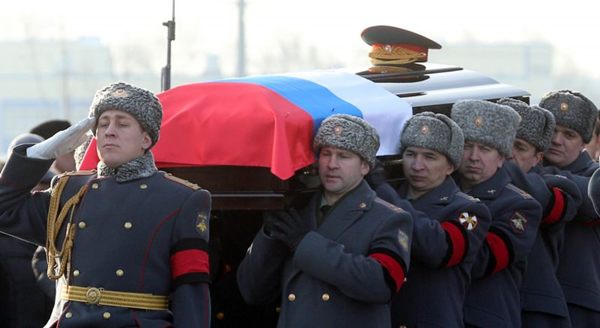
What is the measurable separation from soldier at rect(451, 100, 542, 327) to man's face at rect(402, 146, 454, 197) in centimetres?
37

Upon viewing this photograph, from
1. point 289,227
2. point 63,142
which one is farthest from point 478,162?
point 63,142

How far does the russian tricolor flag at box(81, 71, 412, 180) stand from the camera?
6.73 meters

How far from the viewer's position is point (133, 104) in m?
6.26

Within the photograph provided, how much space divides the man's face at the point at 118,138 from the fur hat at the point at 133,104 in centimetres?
2

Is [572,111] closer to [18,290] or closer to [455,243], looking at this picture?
[455,243]

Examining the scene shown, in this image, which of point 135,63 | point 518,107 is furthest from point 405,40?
point 135,63

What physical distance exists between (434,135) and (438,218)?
14.6 inches

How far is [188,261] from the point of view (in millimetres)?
6203

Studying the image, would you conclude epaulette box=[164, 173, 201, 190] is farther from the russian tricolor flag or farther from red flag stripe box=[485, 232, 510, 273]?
red flag stripe box=[485, 232, 510, 273]

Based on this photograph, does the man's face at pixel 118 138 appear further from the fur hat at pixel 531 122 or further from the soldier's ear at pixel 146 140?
the fur hat at pixel 531 122

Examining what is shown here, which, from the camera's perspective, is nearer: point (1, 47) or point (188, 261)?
point (188, 261)

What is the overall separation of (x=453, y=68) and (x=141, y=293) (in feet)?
9.98

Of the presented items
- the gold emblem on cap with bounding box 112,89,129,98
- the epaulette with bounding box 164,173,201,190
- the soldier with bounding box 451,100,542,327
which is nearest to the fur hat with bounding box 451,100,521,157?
the soldier with bounding box 451,100,542,327

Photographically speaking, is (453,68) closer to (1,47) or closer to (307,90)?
(307,90)
